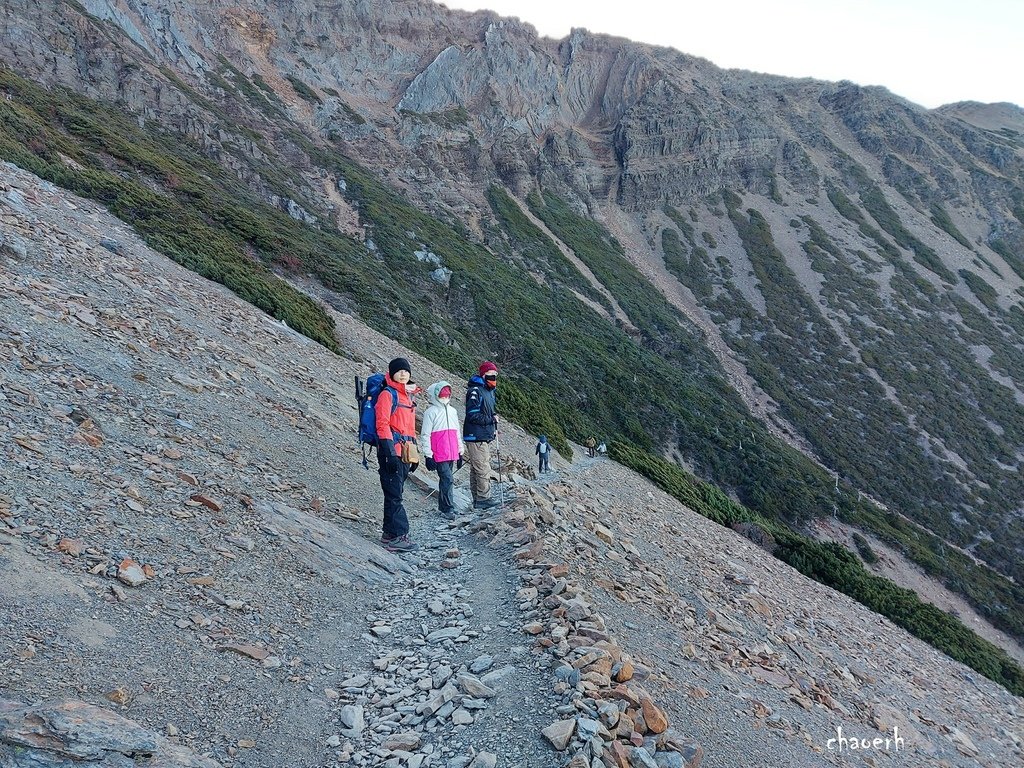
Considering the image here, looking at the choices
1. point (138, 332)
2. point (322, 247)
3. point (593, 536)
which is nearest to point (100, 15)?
point (322, 247)

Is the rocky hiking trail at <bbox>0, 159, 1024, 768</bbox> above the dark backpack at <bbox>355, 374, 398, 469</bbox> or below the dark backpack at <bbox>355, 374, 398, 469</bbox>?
below

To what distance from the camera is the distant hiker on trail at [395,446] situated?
21.4 feet

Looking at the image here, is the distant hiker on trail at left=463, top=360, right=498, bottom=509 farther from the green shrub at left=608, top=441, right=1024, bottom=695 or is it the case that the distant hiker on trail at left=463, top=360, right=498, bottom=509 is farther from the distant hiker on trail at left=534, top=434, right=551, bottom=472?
the green shrub at left=608, top=441, right=1024, bottom=695

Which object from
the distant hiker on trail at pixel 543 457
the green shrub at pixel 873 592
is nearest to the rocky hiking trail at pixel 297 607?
the distant hiker on trail at pixel 543 457

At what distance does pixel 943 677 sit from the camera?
1273cm

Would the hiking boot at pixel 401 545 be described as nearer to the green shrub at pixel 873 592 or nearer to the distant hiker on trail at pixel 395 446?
the distant hiker on trail at pixel 395 446

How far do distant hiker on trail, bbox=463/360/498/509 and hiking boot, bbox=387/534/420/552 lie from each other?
157 centimetres

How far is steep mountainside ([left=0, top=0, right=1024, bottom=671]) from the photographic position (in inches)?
1073

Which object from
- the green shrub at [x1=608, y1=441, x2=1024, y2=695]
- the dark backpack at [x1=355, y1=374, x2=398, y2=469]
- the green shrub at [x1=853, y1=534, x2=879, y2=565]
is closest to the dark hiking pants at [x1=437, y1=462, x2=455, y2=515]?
the dark backpack at [x1=355, y1=374, x2=398, y2=469]

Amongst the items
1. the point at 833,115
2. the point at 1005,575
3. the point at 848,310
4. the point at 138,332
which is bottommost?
the point at 1005,575

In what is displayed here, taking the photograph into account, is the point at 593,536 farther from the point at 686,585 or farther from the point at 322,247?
the point at 322,247

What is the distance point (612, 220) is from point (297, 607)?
7020 centimetres

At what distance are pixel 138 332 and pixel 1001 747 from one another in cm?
1540

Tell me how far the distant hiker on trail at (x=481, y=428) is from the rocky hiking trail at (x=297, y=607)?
0.41 m
